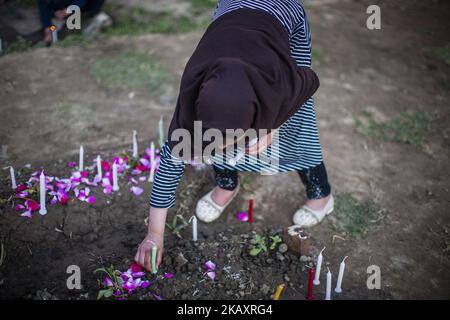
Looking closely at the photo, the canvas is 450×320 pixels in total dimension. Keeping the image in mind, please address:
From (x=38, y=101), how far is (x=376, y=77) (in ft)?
10.5

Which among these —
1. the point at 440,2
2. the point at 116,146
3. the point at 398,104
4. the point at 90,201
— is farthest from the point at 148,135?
the point at 440,2

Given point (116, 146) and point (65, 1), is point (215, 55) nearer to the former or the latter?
point (116, 146)

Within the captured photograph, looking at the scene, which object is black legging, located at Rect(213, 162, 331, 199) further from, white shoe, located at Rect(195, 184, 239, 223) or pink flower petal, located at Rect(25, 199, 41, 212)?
pink flower petal, located at Rect(25, 199, 41, 212)

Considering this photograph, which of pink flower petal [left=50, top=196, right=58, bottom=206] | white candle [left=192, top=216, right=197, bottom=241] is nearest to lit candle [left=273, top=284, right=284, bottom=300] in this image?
white candle [left=192, top=216, right=197, bottom=241]

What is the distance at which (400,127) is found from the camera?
417 cm

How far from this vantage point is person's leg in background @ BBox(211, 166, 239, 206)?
3.16m

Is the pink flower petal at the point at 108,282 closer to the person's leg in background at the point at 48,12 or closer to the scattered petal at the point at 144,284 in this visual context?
the scattered petal at the point at 144,284

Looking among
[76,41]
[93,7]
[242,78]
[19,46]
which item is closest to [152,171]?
[242,78]

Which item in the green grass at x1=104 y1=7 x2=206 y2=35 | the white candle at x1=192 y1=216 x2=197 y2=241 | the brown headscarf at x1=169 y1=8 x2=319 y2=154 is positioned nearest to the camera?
the brown headscarf at x1=169 y1=8 x2=319 y2=154

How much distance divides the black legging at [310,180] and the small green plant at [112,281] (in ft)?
2.95

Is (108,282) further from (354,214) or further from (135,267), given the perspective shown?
(354,214)

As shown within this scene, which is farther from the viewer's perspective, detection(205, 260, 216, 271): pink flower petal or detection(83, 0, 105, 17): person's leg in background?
detection(83, 0, 105, 17): person's leg in background

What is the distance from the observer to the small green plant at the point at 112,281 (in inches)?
99.8

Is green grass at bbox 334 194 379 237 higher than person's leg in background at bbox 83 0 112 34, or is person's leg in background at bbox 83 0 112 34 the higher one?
person's leg in background at bbox 83 0 112 34
